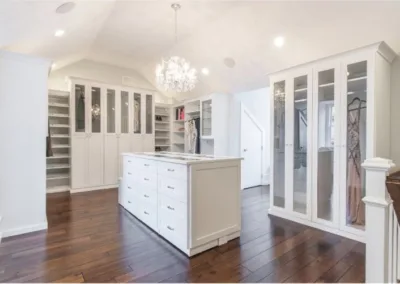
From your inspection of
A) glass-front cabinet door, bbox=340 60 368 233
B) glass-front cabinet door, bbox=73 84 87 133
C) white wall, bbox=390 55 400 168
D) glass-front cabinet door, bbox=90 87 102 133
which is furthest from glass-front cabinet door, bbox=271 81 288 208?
glass-front cabinet door, bbox=73 84 87 133

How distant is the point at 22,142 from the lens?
281cm

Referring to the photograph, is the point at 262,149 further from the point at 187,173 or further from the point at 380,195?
the point at 380,195

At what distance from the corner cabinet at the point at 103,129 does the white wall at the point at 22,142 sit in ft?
7.00

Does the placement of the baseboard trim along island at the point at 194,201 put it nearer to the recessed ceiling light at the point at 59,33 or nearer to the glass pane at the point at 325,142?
the glass pane at the point at 325,142

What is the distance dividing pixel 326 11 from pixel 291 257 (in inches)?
110

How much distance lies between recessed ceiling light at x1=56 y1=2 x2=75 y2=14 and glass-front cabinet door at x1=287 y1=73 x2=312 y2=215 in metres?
2.88

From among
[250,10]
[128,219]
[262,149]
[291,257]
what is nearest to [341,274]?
[291,257]

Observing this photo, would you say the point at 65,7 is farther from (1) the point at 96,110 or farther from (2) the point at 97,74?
(2) the point at 97,74

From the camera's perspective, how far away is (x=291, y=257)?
227cm

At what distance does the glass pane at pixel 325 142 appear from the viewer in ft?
9.70

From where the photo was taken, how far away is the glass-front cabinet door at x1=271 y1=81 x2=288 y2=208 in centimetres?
349

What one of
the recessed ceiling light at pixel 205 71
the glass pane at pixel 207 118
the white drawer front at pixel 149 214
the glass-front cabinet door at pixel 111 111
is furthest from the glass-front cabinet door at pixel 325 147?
the glass-front cabinet door at pixel 111 111

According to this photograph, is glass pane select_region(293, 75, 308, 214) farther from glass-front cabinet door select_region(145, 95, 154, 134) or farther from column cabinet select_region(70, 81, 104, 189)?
column cabinet select_region(70, 81, 104, 189)

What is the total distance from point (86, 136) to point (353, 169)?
16.2ft
